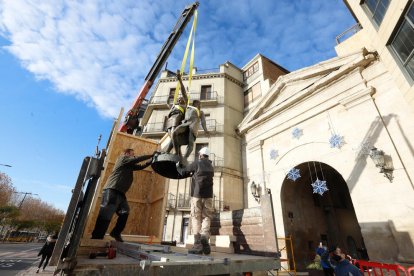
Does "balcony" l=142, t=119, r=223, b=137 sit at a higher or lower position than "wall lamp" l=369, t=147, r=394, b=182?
higher

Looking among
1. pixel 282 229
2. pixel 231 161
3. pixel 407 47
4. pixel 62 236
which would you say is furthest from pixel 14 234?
pixel 407 47

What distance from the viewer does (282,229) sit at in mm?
11062

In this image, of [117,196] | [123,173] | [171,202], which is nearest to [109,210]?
[117,196]

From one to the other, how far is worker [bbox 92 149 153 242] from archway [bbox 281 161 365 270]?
975 centimetres

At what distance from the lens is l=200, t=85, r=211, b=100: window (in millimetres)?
→ 19750

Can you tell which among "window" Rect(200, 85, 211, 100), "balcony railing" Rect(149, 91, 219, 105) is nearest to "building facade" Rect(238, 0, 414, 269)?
"balcony railing" Rect(149, 91, 219, 105)

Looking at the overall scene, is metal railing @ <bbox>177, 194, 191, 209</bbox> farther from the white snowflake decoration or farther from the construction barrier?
the white snowflake decoration

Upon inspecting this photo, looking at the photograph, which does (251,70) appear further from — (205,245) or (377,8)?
(205,245)

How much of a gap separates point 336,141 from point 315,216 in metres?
5.69

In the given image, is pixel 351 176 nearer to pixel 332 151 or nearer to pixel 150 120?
pixel 332 151

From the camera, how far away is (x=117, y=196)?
401cm

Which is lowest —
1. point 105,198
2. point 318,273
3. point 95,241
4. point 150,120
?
point 318,273

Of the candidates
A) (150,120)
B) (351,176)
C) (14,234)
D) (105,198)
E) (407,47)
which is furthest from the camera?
(14,234)

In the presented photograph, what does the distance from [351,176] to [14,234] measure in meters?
59.2
